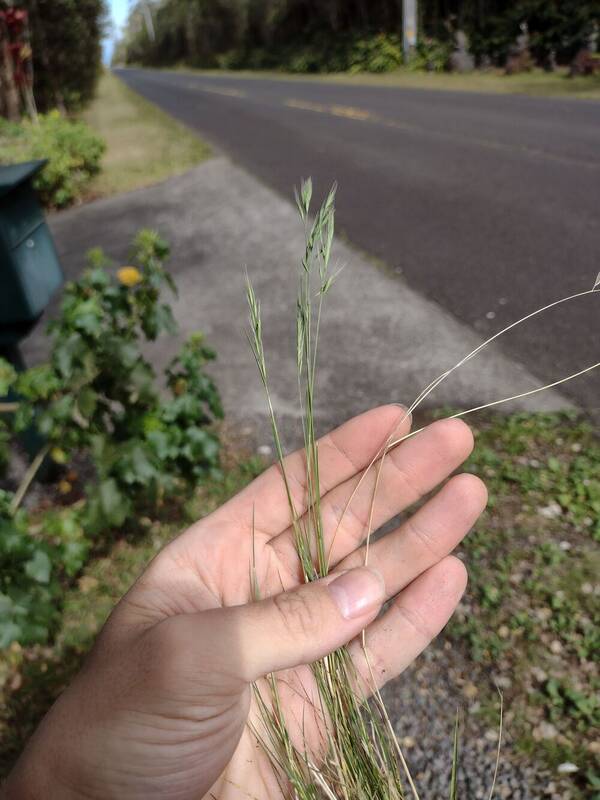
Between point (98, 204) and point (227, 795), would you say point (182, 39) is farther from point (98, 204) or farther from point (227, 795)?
point (227, 795)

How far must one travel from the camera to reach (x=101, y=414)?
8.77 feet

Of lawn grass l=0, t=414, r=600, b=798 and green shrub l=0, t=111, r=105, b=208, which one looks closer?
lawn grass l=0, t=414, r=600, b=798

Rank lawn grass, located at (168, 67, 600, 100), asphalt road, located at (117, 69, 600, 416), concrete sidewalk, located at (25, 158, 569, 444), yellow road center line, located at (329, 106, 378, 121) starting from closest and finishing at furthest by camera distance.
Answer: concrete sidewalk, located at (25, 158, 569, 444) → asphalt road, located at (117, 69, 600, 416) → yellow road center line, located at (329, 106, 378, 121) → lawn grass, located at (168, 67, 600, 100)

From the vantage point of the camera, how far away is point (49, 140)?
8875mm

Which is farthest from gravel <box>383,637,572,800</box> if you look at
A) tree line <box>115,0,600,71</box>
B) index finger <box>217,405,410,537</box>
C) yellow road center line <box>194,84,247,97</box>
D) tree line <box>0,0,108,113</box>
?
yellow road center line <box>194,84,247,97</box>

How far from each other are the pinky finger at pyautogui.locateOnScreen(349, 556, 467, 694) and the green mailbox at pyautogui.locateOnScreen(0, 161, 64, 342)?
2017 mm

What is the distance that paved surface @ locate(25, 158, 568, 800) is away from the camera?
2.04 metres

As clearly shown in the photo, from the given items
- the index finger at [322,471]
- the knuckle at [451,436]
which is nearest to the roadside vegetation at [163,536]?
the index finger at [322,471]

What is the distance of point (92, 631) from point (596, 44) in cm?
2026

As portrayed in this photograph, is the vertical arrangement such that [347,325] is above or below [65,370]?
below

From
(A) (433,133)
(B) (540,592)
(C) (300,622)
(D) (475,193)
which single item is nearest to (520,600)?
(B) (540,592)

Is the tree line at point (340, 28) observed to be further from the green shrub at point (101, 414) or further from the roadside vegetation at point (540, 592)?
the green shrub at point (101, 414)

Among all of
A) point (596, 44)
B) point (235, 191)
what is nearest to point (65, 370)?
point (235, 191)

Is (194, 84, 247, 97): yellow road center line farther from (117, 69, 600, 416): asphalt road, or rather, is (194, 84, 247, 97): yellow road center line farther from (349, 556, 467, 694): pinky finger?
(349, 556, 467, 694): pinky finger
